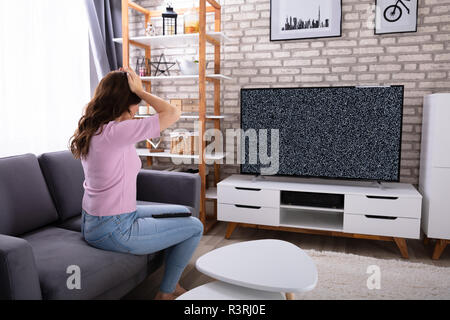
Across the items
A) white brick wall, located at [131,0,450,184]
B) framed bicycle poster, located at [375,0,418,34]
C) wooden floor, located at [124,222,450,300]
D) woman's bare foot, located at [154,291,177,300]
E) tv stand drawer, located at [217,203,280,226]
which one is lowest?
wooden floor, located at [124,222,450,300]

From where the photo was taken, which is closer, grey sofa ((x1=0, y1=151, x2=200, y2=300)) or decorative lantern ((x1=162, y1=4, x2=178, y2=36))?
grey sofa ((x1=0, y1=151, x2=200, y2=300))

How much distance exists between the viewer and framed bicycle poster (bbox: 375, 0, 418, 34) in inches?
113

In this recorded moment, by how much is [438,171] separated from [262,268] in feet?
5.62

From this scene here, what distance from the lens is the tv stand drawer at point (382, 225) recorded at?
256cm

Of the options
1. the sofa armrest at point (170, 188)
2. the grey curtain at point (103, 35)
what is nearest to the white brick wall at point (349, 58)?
the grey curtain at point (103, 35)

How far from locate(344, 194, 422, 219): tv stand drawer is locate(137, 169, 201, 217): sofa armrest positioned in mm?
1117

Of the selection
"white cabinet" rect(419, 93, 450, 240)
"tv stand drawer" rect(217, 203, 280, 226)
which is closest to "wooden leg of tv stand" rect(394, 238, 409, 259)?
"white cabinet" rect(419, 93, 450, 240)

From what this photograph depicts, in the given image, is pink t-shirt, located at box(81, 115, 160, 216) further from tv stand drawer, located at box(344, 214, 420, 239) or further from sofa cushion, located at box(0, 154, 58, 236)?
tv stand drawer, located at box(344, 214, 420, 239)

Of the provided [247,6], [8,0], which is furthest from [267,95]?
[8,0]

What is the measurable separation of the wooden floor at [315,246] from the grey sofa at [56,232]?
1.22 feet

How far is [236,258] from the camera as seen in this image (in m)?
1.57

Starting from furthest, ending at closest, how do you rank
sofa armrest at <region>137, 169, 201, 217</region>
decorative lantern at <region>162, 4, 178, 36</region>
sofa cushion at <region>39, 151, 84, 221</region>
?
decorative lantern at <region>162, 4, 178, 36</region>
sofa armrest at <region>137, 169, 201, 217</region>
sofa cushion at <region>39, 151, 84, 221</region>

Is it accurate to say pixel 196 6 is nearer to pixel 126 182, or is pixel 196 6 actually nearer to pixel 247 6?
pixel 247 6

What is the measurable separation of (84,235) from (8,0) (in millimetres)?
1748
